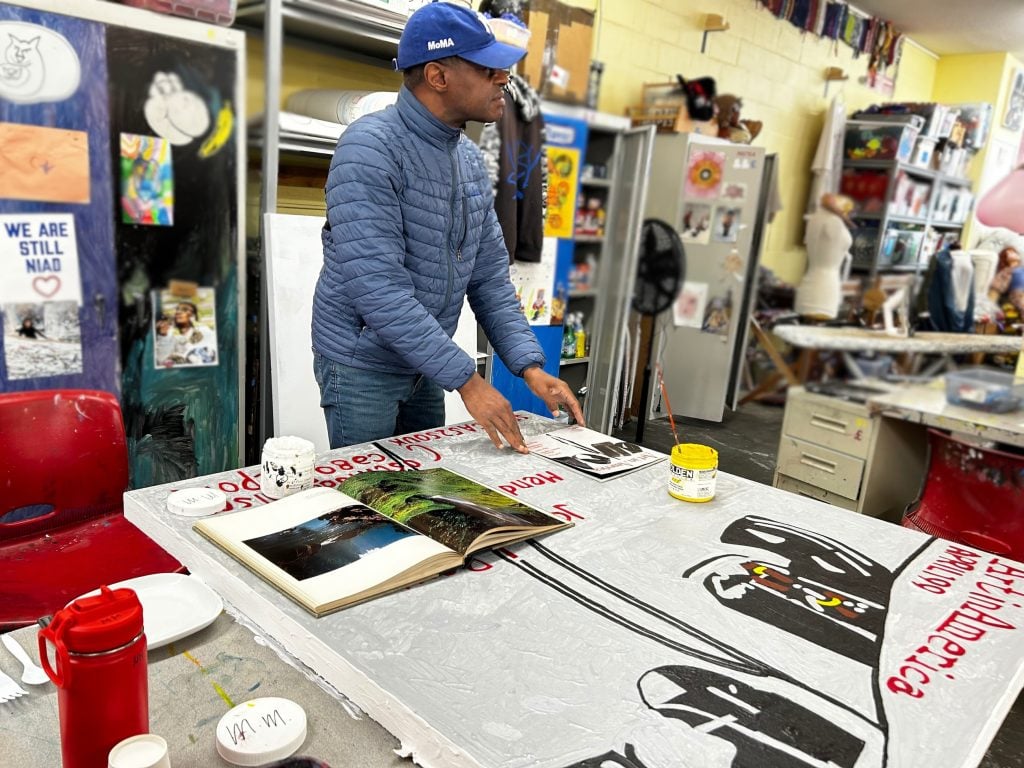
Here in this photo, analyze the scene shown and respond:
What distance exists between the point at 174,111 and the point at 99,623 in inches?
70.0

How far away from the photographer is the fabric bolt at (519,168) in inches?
96.3

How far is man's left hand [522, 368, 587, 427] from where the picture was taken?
150 cm

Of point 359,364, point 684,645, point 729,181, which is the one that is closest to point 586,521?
point 684,645

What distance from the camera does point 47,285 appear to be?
→ 1884 millimetres

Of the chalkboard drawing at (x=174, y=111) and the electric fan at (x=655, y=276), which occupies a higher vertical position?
the chalkboard drawing at (x=174, y=111)

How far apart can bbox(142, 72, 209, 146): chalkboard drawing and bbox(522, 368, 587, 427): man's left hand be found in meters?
1.25

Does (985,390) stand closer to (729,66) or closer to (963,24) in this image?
(963,24)

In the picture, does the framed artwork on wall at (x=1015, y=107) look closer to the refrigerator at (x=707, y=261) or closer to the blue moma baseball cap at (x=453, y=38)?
the refrigerator at (x=707, y=261)

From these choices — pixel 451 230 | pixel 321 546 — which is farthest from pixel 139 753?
pixel 451 230

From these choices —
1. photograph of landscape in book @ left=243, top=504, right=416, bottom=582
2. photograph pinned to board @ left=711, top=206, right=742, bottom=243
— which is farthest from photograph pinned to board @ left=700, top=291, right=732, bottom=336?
photograph of landscape in book @ left=243, top=504, right=416, bottom=582

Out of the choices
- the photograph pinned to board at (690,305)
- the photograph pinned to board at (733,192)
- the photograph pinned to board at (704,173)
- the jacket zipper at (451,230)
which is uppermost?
the photograph pinned to board at (704,173)

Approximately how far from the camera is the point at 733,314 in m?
1.88

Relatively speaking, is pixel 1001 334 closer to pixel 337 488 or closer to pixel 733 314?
pixel 733 314

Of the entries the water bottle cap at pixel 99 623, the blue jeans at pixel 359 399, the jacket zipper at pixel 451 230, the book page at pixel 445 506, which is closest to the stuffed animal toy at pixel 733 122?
the jacket zipper at pixel 451 230
